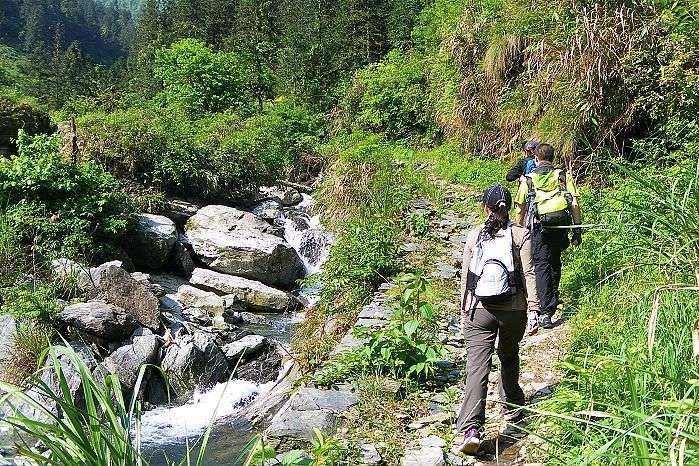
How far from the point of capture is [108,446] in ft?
6.23

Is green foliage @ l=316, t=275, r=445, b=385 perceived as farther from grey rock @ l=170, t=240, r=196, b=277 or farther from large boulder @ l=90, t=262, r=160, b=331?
grey rock @ l=170, t=240, r=196, b=277

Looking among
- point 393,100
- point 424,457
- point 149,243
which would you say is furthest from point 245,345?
point 393,100

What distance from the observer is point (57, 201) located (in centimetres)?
1029

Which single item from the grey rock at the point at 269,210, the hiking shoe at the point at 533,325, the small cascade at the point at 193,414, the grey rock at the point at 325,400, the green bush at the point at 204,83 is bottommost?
the small cascade at the point at 193,414

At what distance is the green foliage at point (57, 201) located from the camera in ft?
31.9

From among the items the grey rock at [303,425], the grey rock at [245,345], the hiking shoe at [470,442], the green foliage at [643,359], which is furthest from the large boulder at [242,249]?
the hiking shoe at [470,442]

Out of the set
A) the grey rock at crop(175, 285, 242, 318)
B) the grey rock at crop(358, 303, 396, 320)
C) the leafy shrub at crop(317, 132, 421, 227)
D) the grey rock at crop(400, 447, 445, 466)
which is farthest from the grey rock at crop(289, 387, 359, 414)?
the leafy shrub at crop(317, 132, 421, 227)

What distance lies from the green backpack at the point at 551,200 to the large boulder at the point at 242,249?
7.40 meters

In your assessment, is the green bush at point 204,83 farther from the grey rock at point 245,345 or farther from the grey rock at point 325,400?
the grey rock at point 325,400

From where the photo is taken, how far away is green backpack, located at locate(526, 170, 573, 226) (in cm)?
529

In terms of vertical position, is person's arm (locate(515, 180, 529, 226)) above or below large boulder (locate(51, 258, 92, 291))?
above

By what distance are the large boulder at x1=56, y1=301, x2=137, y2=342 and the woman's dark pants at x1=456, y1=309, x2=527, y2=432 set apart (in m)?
5.56

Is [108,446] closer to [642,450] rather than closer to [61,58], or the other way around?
[642,450]

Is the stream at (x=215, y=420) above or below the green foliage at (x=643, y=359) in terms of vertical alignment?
below
